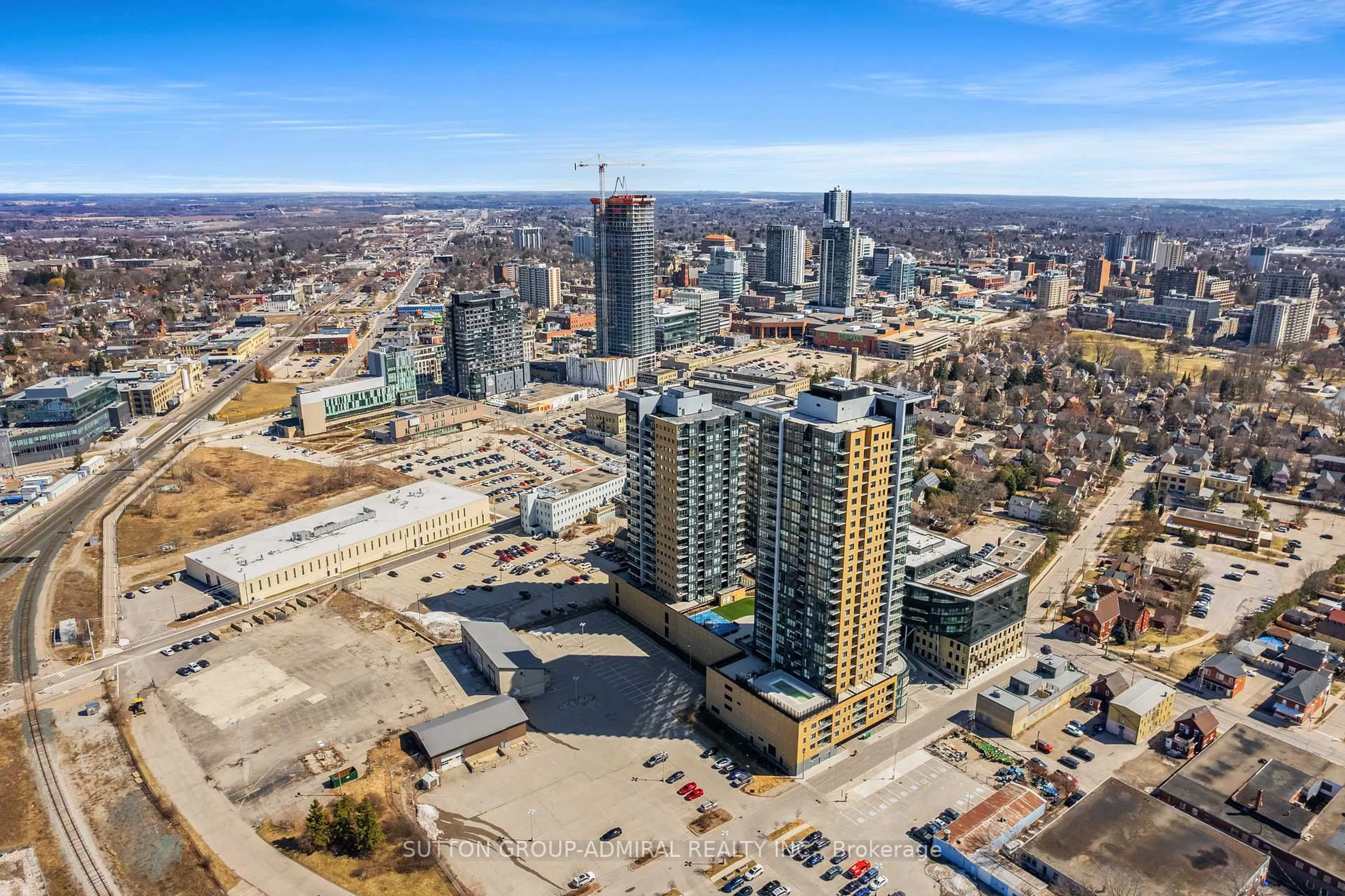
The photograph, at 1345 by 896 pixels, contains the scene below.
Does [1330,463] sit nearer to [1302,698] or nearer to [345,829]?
[1302,698]

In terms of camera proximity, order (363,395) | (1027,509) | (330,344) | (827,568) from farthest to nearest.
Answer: (330,344) → (363,395) → (1027,509) → (827,568)

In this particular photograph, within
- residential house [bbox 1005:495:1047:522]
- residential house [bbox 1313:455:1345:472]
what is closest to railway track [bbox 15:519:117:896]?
residential house [bbox 1005:495:1047:522]

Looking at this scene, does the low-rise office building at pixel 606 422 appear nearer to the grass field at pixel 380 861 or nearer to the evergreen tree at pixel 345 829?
the grass field at pixel 380 861

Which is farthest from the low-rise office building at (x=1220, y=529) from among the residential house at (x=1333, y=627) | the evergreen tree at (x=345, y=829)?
the evergreen tree at (x=345, y=829)

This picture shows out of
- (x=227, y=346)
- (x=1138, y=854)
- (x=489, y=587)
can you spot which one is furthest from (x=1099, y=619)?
(x=227, y=346)

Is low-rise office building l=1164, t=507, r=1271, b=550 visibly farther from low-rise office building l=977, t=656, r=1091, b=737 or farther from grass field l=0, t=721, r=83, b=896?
grass field l=0, t=721, r=83, b=896

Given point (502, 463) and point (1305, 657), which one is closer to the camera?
point (1305, 657)
